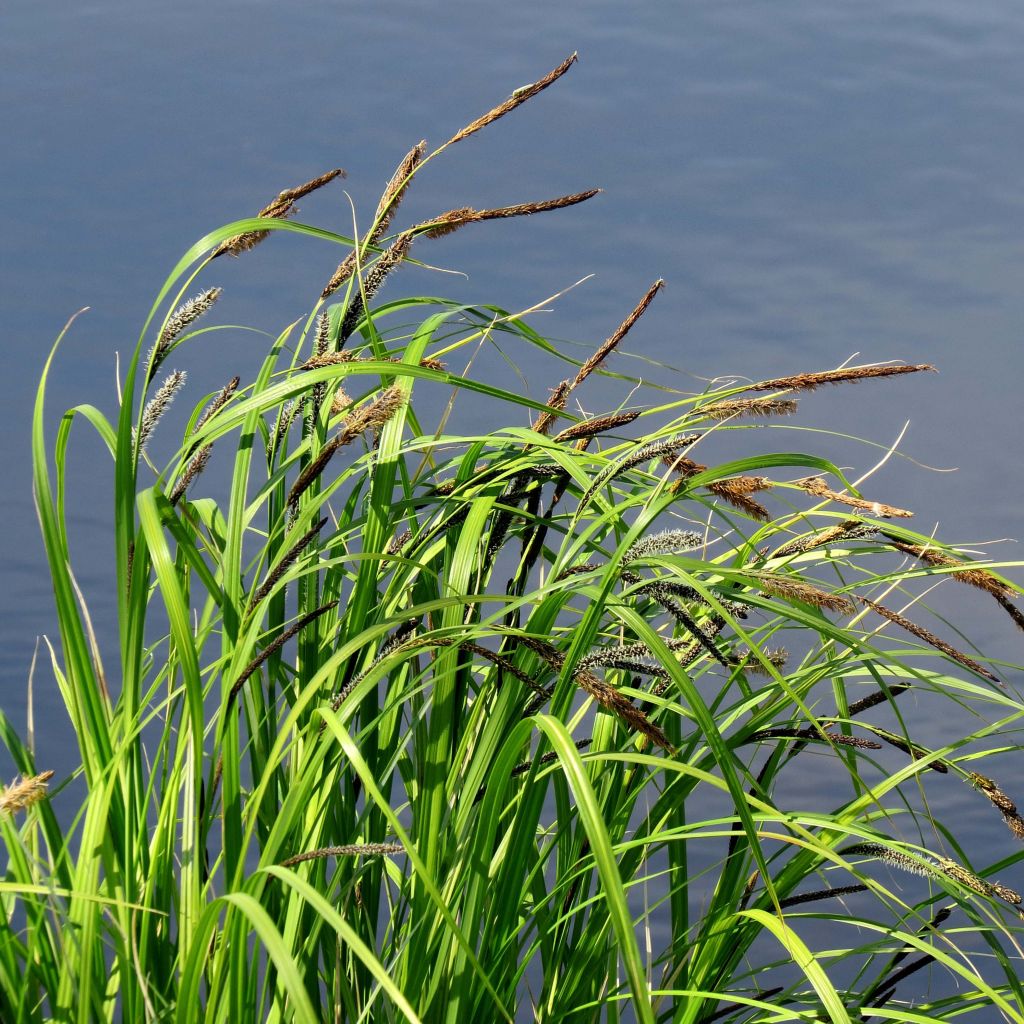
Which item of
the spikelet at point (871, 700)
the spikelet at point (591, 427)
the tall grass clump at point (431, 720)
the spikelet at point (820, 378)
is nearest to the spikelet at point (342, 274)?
the tall grass clump at point (431, 720)

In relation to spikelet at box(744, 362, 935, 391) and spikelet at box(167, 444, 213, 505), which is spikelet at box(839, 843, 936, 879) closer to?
spikelet at box(744, 362, 935, 391)

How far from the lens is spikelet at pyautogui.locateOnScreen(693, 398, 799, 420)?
1046mm

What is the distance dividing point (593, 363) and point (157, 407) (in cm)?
35

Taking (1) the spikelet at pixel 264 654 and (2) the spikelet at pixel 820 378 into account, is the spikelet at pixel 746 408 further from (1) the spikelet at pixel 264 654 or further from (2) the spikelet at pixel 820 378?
(1) the spikelet at pixel 264 654

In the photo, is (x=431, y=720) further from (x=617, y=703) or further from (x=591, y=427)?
(x=617, y=703)

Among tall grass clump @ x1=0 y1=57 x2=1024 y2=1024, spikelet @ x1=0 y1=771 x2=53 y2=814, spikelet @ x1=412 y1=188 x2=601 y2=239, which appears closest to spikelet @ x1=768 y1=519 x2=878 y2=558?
tall grass clump @ x1=0 y1=57 x2=1024 y2=1024

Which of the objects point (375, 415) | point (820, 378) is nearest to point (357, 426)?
point (375, 415)

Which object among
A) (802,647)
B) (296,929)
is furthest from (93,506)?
(296,929)

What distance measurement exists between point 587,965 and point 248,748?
13.9 inches

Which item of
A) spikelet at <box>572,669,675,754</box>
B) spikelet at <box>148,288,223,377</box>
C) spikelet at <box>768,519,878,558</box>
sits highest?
spikelet at <box>148,288,223,377</box>

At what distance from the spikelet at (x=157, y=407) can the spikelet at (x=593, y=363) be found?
31 centimetres

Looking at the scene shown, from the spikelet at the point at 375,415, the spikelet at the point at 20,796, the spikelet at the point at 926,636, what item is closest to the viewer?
the spikelet at the point at 20,796

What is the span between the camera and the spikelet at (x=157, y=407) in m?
1.05

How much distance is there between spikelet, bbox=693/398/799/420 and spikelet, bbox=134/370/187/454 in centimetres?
41
